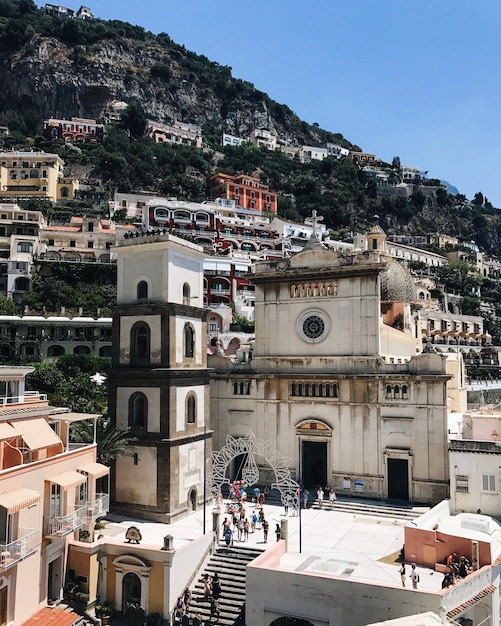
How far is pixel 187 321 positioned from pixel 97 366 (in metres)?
26.8

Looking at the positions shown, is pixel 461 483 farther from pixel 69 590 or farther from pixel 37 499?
pixel 37 499

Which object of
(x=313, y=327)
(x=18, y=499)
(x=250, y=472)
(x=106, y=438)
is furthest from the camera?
(x=313, y=327)

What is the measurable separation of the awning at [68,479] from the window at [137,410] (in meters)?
6.09

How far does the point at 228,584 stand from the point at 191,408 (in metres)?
9.67

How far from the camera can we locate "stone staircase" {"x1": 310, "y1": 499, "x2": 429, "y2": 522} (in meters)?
31.5

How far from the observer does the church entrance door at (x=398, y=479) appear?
33375 mm

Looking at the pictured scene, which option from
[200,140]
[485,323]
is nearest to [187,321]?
[485,323]

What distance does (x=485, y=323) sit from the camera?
412ft

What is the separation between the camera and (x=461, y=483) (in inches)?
1236

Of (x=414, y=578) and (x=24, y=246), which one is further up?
(x=24, y=246)

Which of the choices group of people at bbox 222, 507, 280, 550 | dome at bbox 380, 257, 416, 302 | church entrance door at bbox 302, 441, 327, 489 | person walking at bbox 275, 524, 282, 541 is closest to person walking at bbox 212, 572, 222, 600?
group of people at bbox 222, 507, 280, 550

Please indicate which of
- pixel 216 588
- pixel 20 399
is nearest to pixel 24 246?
pixel 20 399

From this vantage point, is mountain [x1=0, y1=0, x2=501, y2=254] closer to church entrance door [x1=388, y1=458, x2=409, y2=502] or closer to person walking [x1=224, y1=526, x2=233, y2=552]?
church entrance door [x1=388, y1=458, x2=409, y2=502]

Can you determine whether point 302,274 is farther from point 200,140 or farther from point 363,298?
point 200,140
